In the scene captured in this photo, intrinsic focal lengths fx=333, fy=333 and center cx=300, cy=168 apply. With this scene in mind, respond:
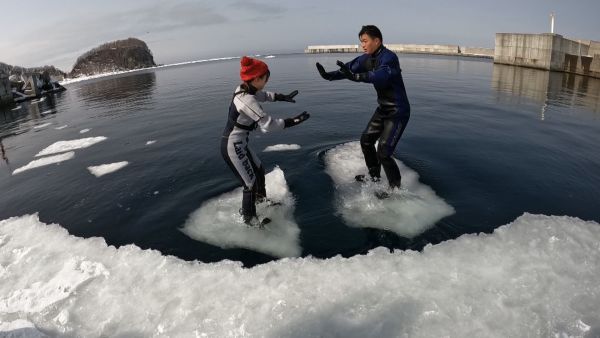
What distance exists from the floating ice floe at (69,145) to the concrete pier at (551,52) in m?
28.4

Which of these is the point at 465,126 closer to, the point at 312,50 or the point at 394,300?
the point at 394,300

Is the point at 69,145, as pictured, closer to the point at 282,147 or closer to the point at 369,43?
the point at 282,147

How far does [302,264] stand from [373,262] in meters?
0.82

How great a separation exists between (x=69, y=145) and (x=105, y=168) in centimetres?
355

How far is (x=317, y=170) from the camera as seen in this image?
6840 mm

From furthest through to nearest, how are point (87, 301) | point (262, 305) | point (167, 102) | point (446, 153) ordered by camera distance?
point (167, 102), point (446, 153), point (87, 301), point (262, 305)

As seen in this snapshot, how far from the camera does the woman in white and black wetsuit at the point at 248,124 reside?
168 inches

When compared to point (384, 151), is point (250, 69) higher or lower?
higher

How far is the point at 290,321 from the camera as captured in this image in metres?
3.09

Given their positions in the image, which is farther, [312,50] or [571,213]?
[312,50]

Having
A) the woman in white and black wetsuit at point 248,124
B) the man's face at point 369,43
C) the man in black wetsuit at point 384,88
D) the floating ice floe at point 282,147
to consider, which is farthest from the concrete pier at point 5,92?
the man's face at point 369,43

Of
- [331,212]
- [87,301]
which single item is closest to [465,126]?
[331,212]

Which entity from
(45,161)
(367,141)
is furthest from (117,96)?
(367,141)

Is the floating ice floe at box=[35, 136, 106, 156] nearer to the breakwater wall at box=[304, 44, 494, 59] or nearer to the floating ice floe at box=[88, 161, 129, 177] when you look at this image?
the floating ice floe at box=[88, 161, 129, 177]
